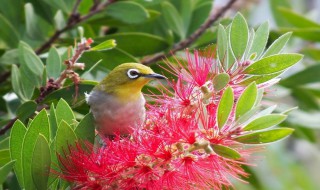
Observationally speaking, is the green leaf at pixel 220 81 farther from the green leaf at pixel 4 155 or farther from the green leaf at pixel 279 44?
the green leaf at pixel 4 155

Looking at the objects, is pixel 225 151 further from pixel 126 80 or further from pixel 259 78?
pixel 126 80

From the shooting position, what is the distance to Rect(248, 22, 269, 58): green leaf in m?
2.10

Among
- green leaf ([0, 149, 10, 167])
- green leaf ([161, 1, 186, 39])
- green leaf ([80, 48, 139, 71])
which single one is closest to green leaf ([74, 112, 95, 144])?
green leaf ([0, 149, 10, 167])

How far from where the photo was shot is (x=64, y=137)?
1.99 metres

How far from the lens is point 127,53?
2.72m

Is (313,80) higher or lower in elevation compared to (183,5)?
lower

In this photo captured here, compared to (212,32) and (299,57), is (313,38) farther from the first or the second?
(299,57)

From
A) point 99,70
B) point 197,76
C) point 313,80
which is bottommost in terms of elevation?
point 313,80

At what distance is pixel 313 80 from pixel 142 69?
3.99 ft

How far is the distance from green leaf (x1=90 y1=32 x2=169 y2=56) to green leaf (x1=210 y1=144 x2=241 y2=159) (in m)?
1.01

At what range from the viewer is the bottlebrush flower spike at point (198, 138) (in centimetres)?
186

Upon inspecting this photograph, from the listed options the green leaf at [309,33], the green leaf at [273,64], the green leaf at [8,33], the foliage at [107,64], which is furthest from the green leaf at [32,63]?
the green leaf at [309,33]

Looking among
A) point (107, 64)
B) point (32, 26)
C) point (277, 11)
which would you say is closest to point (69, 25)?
point (32, 26)

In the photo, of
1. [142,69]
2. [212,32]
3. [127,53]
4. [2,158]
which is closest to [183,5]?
[212,32]
